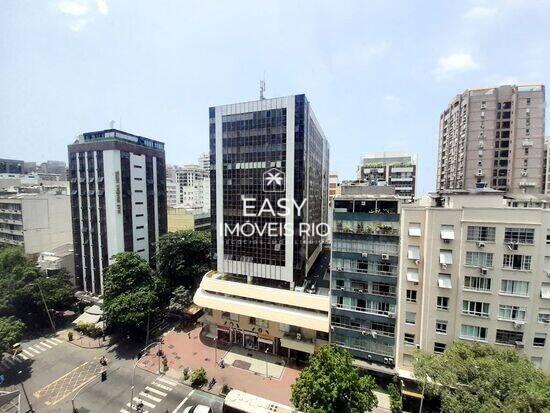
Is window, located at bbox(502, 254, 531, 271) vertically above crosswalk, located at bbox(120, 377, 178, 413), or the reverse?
window, located at bbox(502, 254, 531, 271)

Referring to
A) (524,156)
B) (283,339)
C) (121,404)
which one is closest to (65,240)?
(121,404)

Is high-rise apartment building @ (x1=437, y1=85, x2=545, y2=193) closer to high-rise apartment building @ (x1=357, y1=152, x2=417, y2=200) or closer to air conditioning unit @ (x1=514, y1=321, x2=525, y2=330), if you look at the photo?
high-rise apartment building @ (x1=357, y1=152, x2=417, y2=200)

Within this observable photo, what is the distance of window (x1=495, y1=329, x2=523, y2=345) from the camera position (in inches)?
968

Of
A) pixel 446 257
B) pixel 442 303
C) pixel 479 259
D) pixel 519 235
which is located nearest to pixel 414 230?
pixel 446 257

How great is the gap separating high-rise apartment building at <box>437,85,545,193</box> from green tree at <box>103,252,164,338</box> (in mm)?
71747

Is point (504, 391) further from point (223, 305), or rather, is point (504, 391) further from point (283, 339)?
point (223, 305)

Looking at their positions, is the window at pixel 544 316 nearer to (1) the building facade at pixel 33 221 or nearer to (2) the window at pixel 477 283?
(2) the window at pixel 477 283

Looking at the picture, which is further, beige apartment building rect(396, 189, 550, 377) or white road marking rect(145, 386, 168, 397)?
white road marking rect(145, 386, 168, 397)

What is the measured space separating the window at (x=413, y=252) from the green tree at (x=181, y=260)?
121 ft

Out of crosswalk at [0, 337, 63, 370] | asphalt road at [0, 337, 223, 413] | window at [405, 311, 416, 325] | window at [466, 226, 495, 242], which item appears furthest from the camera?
crosswalk at [0, 337, 63, 370]

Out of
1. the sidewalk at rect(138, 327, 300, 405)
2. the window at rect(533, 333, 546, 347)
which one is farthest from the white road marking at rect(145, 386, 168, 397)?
the window at rect(533, 333, 546, 347)

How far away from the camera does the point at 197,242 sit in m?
50.3

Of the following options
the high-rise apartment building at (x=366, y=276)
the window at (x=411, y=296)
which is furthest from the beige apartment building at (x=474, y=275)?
the high-rise apartment building at (x=366, y=276)

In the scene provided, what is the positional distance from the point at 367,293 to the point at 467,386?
1127 centimetres
